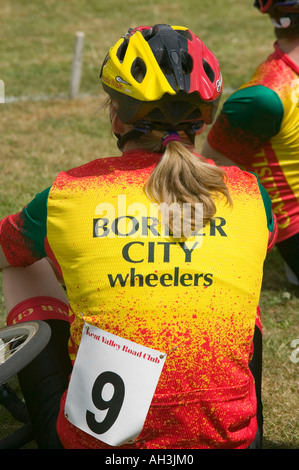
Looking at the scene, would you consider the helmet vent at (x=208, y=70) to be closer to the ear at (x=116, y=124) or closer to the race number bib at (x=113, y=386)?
the ear at (x=116, y=124)

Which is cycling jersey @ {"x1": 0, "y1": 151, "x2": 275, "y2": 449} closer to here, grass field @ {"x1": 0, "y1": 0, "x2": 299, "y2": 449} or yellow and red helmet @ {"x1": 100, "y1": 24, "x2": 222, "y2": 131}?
yellow and red helmet @ {"x1": 100, "y1": 24, "x2": 222, "y2": 131}

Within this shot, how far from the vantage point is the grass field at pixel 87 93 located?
13.1 feet

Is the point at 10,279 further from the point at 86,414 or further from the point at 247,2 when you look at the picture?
the point at 247,2

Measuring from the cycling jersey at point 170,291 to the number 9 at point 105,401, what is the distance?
0.21ft

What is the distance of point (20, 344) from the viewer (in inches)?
101

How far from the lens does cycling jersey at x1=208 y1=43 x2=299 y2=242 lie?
4180 millimetres

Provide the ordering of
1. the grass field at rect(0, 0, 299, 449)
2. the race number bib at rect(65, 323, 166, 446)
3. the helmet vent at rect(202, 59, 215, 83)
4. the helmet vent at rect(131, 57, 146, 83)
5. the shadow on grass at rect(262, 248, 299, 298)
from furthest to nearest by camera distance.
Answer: the shadow on grass at rect(262, 248, 299, 298) < the grass field at rect(0, 0, 299, 449) < the helmet vent at rect(202, 59, 215, 83) < the helmet vent at rect(131, 57, 146, 83) < the race number bib at rect(65, 323, 166, 446)

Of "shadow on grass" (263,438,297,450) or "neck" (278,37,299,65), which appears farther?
"neck" (278,37,299,65)

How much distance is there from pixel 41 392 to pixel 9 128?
5236mm

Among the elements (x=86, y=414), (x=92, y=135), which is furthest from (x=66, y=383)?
(x=92, y=135)

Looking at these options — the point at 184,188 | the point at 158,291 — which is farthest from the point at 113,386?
the point at 184,188

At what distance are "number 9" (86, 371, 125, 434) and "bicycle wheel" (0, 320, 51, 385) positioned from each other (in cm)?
24

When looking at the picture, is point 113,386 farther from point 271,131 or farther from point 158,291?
point 271,131

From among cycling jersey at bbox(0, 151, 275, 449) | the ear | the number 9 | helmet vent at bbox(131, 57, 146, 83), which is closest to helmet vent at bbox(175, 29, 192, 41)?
helmet vent at bbox(131, 57, 146, 83)
